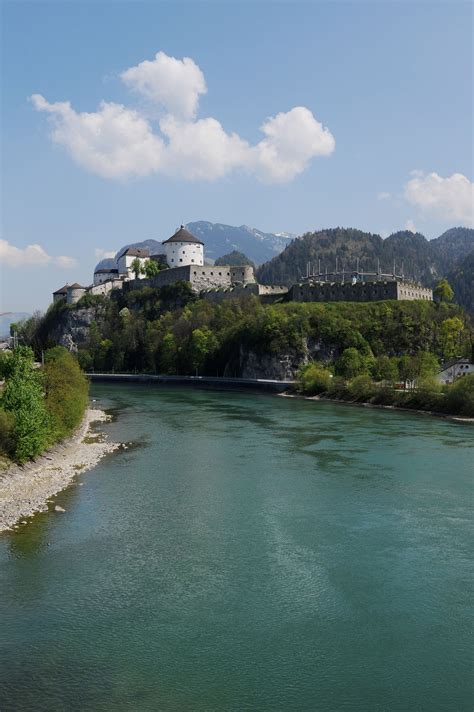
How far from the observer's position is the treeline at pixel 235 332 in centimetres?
5662

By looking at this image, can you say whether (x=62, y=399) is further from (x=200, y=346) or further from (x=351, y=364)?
(x=200, y=346)

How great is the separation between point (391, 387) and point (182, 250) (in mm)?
44174

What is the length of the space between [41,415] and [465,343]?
42.4 m

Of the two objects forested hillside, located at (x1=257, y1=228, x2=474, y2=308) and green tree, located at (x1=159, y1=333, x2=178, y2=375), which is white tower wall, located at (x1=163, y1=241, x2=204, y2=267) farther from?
forested hillside, located at (x1=257, y1=228, x2=474, y2=308)

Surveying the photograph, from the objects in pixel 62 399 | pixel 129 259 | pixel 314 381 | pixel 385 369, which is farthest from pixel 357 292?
pixel 62 399

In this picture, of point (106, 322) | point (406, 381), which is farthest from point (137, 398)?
point (106, 322)

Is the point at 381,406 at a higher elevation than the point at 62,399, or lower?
lower

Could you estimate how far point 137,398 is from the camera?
5034 cm

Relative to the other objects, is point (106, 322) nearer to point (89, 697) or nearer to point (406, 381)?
point (406, 381)

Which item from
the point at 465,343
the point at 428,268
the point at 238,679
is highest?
the point at 428,268

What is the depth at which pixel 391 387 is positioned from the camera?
4456 centimetres

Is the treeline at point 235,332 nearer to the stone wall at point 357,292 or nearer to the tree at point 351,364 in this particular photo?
the tree at point 351,364

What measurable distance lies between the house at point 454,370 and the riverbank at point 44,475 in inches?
1054

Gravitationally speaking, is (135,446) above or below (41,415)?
below
